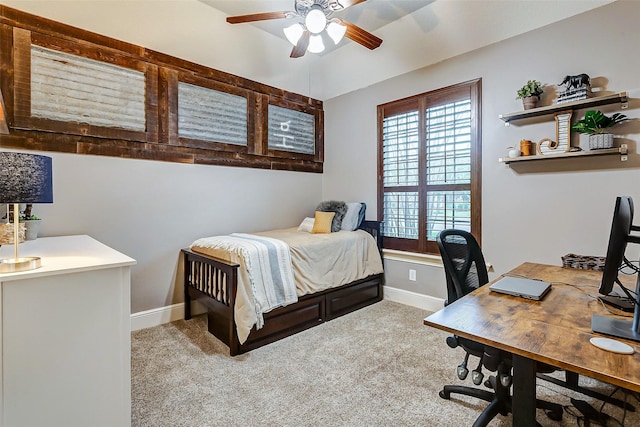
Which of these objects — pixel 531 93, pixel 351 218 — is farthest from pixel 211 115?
pixel 531 93

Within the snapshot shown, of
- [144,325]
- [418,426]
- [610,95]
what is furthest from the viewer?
[144,325]

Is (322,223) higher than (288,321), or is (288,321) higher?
(322,223)

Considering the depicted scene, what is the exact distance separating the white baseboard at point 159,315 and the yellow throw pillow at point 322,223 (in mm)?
1412

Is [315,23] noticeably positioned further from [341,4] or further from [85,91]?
[85,91]

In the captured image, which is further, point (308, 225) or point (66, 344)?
point (308, 225)

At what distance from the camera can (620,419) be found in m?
1.65

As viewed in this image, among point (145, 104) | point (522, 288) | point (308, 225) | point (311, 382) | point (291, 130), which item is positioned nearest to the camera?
point (522, 288)

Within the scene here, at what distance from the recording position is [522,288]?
4.98 feet

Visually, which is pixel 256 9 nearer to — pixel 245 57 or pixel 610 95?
pixel 245 57

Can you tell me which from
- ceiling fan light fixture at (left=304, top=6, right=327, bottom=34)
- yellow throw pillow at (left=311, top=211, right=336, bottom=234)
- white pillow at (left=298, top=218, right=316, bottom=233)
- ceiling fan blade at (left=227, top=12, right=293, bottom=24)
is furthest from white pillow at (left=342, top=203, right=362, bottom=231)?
ceiling fan blade at (left=227, top=12, right=293, bottom=24)

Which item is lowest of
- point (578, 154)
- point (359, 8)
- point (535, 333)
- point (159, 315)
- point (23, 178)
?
point (159, 315)

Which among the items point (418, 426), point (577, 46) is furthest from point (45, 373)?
point (577, 46)

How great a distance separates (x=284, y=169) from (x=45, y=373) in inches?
121

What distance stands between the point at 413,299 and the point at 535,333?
2.46 metres
